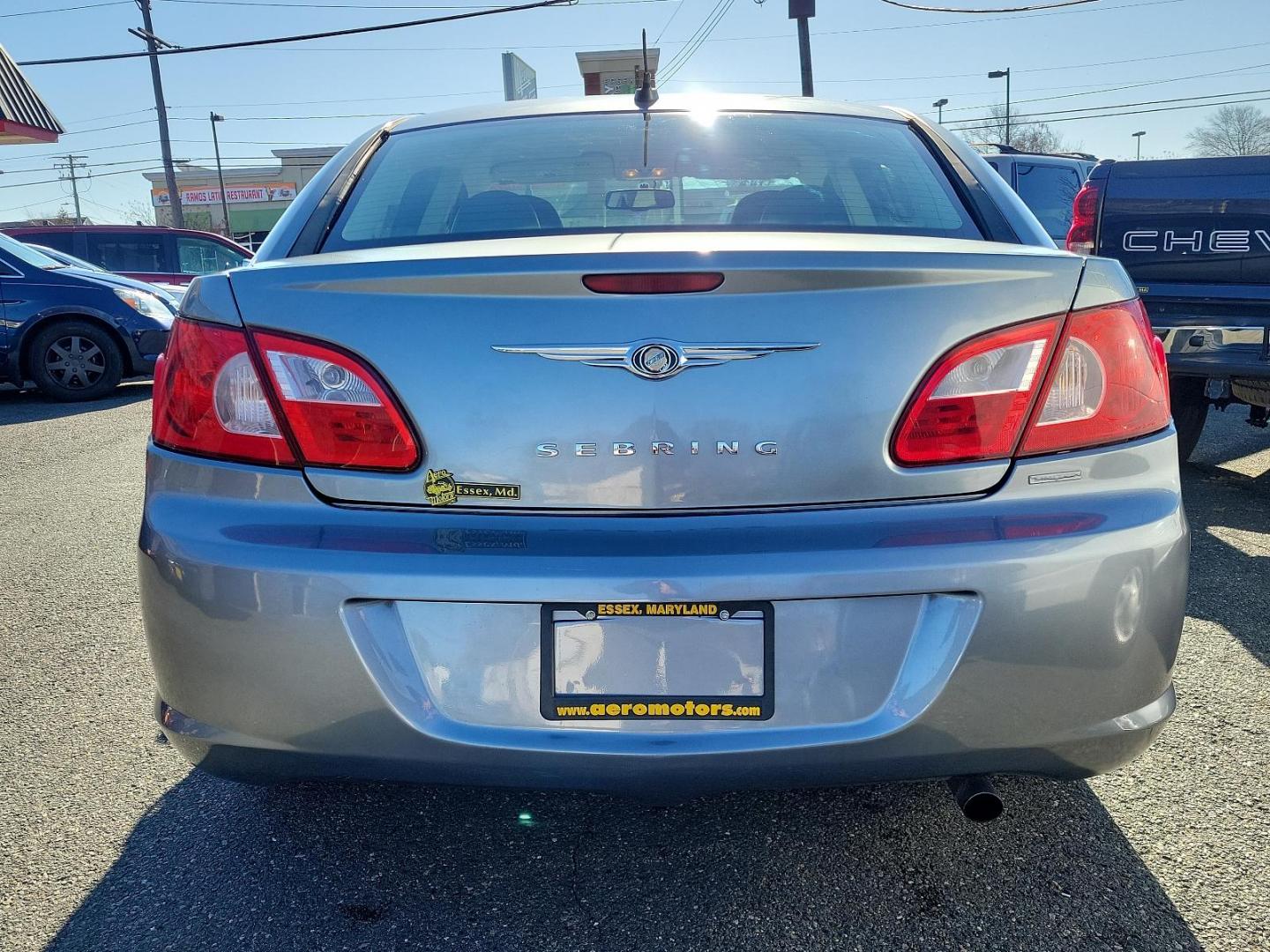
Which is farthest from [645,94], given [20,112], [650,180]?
[20,112]

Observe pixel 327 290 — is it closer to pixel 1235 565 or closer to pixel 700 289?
pixel 700 289

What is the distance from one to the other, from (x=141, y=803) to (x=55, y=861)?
0.76 feet

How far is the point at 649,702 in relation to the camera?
1.54 m

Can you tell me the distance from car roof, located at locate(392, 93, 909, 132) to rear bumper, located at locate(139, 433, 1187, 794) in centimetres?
126

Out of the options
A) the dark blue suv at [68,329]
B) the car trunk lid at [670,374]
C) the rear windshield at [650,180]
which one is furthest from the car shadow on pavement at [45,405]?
the car trunk lid at [670,374]

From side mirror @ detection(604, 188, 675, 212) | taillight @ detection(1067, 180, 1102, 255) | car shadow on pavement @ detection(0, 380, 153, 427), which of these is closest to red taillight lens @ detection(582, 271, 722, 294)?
side mirror @ detection(604, 188, 675, 212)

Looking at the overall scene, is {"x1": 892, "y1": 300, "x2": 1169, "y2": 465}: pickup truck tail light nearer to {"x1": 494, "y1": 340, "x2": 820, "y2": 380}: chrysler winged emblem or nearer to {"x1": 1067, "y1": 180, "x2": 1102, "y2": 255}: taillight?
{"x1": 494, "y1": 340, "x2": 820, "y2": 380}: chrysler winged emblem

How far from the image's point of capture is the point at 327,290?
5.33 feet

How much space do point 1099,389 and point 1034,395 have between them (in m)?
0.13

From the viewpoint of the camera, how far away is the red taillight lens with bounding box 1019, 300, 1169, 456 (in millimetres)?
1636

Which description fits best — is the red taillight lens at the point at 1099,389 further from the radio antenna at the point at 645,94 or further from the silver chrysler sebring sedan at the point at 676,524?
the radio antenna at the point at 645,94

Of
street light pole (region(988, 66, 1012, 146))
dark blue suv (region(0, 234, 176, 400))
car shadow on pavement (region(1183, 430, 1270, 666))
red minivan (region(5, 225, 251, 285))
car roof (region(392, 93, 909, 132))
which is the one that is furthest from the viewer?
street light pole (region(988, 66, 1012, 146))

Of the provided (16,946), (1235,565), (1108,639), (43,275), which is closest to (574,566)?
(1108,639)

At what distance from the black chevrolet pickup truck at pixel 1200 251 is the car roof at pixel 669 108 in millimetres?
2408
